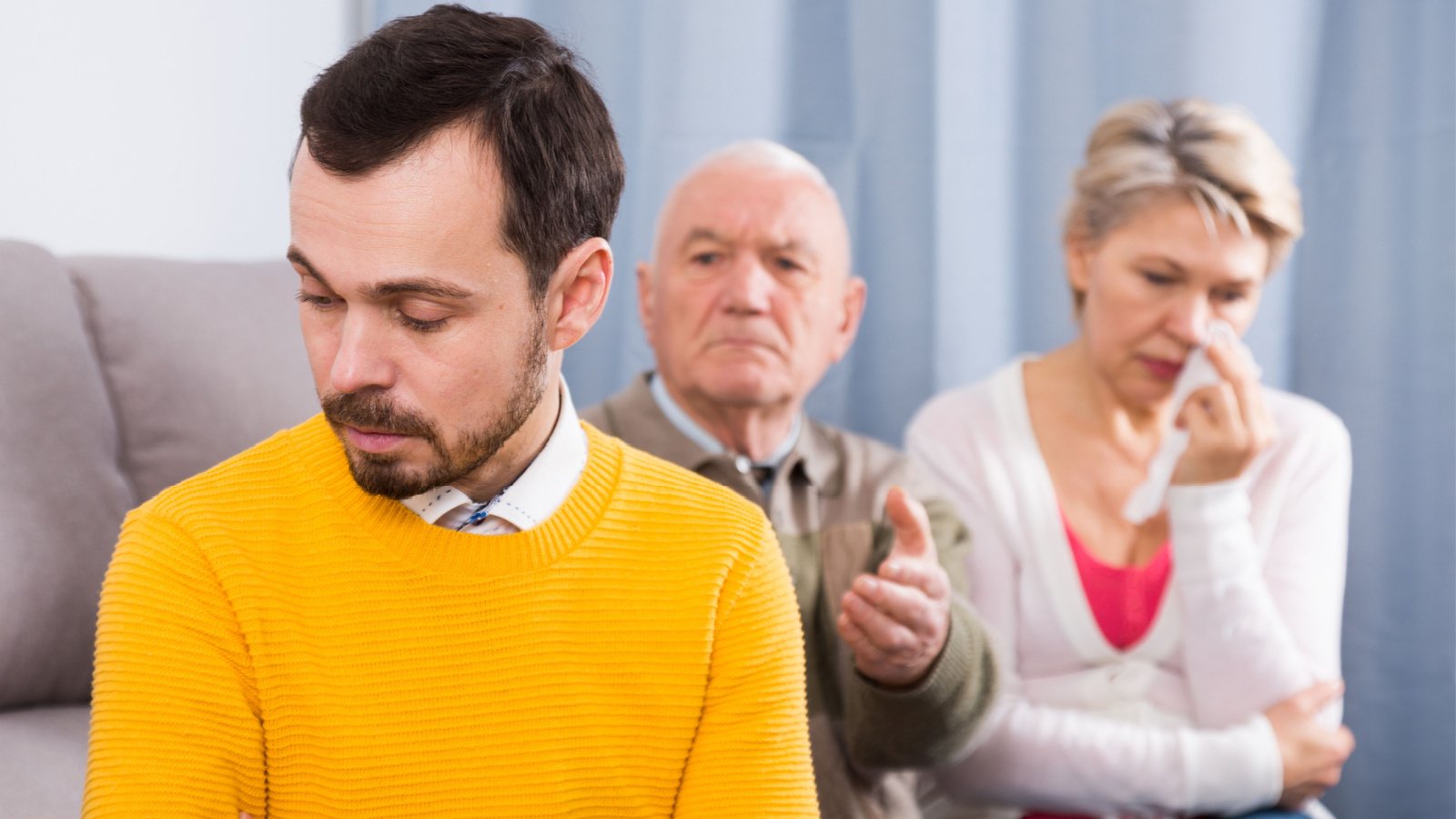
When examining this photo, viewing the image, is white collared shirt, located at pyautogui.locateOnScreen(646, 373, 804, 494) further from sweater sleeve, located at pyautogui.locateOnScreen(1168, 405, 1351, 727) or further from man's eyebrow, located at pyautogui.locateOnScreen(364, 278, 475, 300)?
man's eyebrow, located at pyautogui.locateOnScreen(364, 278, 475, 300)

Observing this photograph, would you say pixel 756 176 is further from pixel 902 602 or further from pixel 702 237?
pixel 902 602

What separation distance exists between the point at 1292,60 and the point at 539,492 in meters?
1.32

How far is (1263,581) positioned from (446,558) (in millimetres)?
1065

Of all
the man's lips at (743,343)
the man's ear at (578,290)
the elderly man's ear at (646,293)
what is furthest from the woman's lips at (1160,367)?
the man's ear at (578,290)

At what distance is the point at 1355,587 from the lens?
5.80 ft

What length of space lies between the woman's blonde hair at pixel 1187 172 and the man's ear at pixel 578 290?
0.87 m

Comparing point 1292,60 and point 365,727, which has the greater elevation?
point 1292,60

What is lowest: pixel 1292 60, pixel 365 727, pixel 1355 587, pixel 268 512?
pixel 1355 587

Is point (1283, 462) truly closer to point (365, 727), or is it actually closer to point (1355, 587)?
point (1355, 587)

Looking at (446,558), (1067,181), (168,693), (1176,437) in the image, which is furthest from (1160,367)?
(168,693)

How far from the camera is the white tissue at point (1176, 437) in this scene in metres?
1.59

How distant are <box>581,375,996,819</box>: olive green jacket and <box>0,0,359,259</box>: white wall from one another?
612 millimetres

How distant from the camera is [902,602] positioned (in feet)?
3.98

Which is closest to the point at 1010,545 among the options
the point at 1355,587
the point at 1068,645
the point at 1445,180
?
the point at 1068,645
